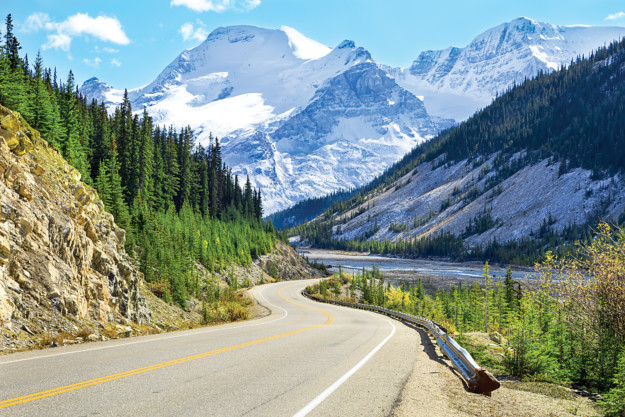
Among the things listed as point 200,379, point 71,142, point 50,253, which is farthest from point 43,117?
point 200,379

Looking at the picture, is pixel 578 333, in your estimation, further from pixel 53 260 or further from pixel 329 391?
pixel 53 260

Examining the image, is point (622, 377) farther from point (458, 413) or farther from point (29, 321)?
point (29, 321)

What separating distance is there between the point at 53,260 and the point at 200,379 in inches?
393

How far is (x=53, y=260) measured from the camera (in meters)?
15.8

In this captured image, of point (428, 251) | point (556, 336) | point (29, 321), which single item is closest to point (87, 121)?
point (29, 321)

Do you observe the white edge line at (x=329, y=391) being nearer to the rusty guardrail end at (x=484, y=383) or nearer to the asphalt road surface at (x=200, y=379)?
the asphalt road surface at (x=200, y=379)

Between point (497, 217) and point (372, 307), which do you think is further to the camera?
point (497, 217)

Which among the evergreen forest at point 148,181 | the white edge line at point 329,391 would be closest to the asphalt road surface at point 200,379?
the white edge line at point 329,391

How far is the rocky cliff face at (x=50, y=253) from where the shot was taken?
13.6m

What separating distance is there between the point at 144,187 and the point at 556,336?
56809mm

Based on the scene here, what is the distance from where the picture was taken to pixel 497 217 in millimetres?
180375

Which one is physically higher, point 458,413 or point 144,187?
point 144,187

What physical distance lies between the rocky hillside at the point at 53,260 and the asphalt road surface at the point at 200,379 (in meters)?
2.16

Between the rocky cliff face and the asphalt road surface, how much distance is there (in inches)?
99.7
